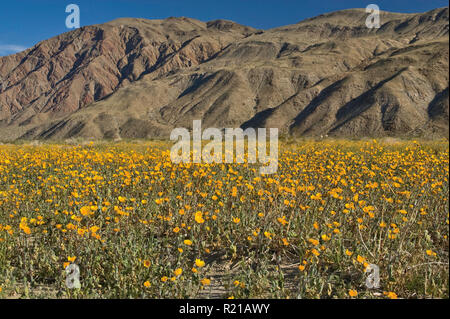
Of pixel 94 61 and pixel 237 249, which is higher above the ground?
pixel 94 61

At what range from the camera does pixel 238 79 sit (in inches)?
3172

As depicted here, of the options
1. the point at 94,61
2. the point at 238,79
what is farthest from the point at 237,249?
the point at 94,61

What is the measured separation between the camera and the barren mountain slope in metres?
50.2

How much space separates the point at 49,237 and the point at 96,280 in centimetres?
137

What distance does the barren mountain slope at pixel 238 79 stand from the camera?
50219mm

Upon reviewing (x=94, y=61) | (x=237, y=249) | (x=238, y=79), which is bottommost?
(x=237, y=249)

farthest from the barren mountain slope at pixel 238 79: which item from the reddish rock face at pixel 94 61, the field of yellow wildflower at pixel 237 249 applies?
the field of yellow wildflower at pixel 237 249

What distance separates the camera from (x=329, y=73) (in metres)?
78.4

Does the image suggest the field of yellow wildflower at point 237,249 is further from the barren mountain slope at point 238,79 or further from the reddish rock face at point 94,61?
the reddish rock face at point 94,61

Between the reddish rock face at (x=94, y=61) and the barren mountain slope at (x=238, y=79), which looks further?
the reddish rock face at (x=94, y=61)

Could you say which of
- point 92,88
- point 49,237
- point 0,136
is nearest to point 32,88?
point 92,88

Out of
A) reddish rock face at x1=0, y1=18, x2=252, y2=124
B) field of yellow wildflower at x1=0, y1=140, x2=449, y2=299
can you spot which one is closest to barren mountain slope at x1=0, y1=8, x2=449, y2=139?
reddish rock face at x1=0, y1=18, x2=252, y2=124

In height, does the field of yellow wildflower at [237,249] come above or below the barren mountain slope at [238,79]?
below

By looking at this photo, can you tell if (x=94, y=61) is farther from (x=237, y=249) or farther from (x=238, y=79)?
(x=237, y=249)
